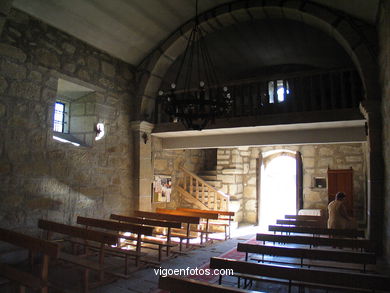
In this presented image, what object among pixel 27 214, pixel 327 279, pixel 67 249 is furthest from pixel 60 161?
pixel 327 279

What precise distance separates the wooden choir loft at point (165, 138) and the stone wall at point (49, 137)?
2 cm

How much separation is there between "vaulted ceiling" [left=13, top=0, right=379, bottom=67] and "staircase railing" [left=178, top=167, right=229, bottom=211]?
3.59 metres

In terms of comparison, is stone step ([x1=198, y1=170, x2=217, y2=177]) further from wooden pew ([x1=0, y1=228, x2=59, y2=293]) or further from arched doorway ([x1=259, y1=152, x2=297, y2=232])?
wooden pew ([x1=0, y1=228, x2=59, y2=293])

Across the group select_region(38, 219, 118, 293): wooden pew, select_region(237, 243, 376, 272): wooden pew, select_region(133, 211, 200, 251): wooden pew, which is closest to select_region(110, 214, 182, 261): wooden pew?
select_region(133, 211, 200, 251): wooden pew

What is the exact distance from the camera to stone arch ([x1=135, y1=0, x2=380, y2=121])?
4.93m

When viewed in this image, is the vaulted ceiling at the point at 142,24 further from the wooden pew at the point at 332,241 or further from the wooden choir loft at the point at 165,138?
the wooden pew at the point at 332,241

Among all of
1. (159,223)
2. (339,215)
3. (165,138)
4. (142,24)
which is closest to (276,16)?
(142,24)

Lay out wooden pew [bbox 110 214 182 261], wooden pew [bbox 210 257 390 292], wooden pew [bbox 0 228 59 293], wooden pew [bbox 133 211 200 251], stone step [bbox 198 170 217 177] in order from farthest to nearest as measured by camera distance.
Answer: stone step [bbox 198 170 217 177] → wooden pew [bbox 133 211 200 251] → wooden pew [bbox 110 214 182 261] → wooden pew [bbox 0 228 59 293] → wooden pew [bbox 210 257 390 292]

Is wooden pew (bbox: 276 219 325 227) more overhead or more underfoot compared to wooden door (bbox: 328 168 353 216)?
more underfoot

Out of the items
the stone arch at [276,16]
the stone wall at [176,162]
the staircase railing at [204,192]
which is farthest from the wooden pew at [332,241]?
the staircase railing at [204,192]

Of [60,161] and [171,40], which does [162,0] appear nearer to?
[171,40]

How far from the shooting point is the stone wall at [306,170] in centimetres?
849

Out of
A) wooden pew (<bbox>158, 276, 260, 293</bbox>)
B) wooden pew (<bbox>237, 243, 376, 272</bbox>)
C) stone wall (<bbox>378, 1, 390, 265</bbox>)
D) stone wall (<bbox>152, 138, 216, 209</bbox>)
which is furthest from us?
stone wall (<bbox>152, 138, 216, 209</bbox>)

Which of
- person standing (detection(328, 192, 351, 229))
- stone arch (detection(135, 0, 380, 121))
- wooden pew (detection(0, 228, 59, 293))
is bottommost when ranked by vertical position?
wooden pew (detection(0, 228, 59, 293))
